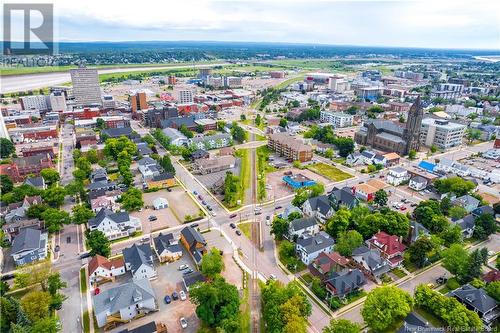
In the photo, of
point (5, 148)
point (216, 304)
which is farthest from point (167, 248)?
point (5, 148)

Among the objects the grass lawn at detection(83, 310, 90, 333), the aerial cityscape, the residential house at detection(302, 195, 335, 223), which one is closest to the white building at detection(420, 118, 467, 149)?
the aerial cityscape

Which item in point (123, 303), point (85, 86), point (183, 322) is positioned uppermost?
point (85, 86)

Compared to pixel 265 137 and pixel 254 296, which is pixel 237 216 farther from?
pixel 265 137

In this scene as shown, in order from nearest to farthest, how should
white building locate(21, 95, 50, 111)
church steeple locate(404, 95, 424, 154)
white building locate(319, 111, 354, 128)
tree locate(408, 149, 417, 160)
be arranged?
1. church steeple locate(404, 95, 424, 154)
2. tree locate(408, 149, 417, 160)
3. white building locate(319, 111, 354, 128)
4. white building locate(21, 95, 50, 111)

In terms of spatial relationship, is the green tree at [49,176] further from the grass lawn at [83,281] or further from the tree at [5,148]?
the grass lawn at [83,281]

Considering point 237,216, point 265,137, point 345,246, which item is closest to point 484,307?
point 345,246

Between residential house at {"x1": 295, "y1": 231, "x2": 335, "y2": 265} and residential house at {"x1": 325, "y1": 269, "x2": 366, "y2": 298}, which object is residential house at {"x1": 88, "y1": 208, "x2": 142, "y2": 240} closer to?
residential house at {"x1": 295, "y1": 231, "x2": 335, "y2": 265}

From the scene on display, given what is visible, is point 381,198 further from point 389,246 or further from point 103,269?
point 103,269
